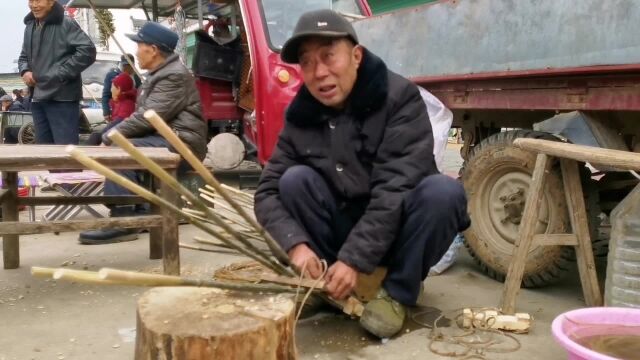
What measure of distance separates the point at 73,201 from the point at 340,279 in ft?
6.60

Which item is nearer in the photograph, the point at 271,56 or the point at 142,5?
the point at 271,56

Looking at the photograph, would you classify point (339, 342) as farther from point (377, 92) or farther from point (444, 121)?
point (444, 121)

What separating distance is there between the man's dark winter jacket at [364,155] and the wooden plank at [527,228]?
0.47 metres

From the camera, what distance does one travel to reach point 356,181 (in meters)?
2.36

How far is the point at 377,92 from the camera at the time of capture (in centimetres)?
229

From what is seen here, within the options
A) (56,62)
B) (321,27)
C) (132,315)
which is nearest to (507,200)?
(321,27)

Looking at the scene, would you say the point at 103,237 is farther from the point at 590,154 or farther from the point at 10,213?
the point at 590,154

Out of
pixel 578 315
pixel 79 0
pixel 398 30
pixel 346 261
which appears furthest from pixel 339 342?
pixel 79 0

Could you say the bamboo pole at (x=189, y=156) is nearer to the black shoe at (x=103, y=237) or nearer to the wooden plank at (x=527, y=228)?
the wooden plank at (x=527, y=228)

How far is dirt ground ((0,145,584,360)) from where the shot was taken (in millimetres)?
2232

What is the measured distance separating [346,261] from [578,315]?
79cm

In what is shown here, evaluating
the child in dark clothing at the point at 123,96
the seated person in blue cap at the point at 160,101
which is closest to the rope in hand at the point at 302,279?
the seated person in blue cap at the point at 160,101

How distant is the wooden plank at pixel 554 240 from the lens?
8.08 feet

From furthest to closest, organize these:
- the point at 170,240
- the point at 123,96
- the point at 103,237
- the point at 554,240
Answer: the point at 123,96 → the point at 103,237 → the point at 170,240 → the point at 554,240
